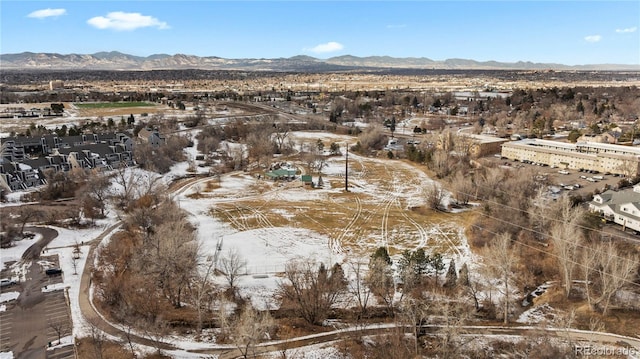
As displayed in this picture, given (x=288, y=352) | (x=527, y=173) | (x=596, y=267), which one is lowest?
(x=288, y=352)

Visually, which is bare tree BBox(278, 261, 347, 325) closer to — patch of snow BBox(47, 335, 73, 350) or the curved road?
the curved road

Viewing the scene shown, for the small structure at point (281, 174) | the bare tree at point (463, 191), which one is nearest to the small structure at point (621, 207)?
the bare tree at point (463, 191)

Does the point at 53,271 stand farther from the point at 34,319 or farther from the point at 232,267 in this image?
→ the point at 232,267

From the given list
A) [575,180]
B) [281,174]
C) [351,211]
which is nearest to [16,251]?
[351,211]

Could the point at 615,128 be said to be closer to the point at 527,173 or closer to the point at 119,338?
the point at 527,173

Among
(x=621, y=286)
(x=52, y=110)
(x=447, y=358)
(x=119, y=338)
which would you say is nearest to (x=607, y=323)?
(x=621, y=286)

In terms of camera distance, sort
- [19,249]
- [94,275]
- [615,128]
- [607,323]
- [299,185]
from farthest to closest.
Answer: [615,128] → [299,185] → [19,249] → [94,275] → [607,323]

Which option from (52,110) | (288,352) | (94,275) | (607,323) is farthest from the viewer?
(52,110)
